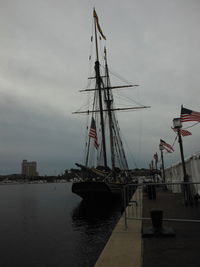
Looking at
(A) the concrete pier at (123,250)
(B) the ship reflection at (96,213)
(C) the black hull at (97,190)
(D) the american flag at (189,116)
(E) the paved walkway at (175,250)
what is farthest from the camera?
(C) the black hull at (97,190)

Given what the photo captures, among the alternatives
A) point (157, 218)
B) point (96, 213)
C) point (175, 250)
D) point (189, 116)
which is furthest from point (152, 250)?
point (96, 213)

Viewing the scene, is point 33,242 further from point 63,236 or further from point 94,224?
point 94,224

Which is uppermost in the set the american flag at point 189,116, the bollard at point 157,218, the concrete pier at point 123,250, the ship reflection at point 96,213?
the american flag at point 189,116

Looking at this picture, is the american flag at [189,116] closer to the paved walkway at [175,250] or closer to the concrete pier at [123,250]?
the paved walkway at [175,250]

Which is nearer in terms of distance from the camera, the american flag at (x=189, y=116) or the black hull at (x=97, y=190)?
the american flag at (x=189, y=116)

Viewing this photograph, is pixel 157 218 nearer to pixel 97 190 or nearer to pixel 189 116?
pixel 189 116

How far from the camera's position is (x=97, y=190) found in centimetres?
2284

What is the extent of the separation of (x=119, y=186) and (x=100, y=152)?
31.8ft

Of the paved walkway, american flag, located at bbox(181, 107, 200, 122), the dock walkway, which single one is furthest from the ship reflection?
the paved walkway

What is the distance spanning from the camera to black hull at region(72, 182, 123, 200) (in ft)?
73.5

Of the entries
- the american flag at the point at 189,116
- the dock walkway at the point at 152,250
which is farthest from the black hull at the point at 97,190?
the dock walkway at the point at 152,250

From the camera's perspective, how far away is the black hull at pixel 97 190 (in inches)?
882

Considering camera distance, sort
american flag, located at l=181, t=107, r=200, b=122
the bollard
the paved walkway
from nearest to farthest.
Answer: the paved walkway < the bollard < american flag, located at l=181, t=107, r=200, b=122

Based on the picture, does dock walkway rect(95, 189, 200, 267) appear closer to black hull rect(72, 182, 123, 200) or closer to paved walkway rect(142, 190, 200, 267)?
paved walkway rect(142, 190, 200, 267)
